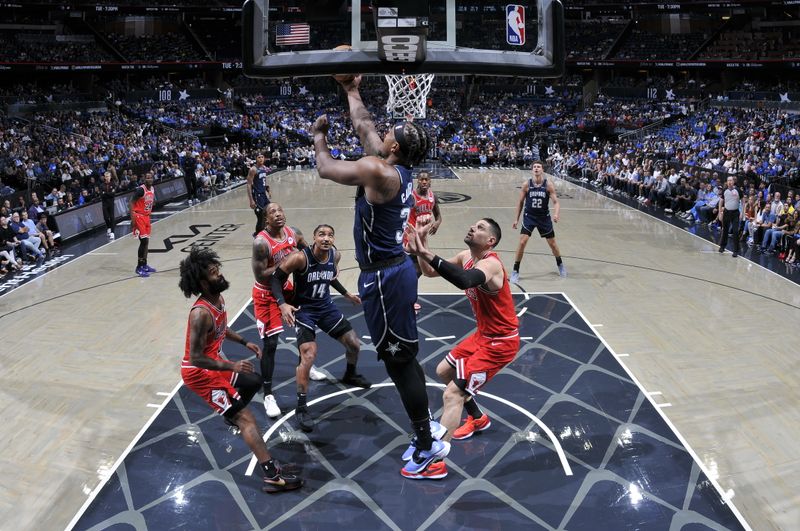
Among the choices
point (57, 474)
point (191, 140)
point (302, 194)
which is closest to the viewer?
point (57, 474)

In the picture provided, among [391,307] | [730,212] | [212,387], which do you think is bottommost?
[212,387]

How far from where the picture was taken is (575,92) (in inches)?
1732

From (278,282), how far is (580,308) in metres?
4.82

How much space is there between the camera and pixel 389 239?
4441 millimetres

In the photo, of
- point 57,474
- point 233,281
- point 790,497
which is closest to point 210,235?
point 233,281

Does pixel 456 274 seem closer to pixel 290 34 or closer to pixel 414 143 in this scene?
pixel 414 143

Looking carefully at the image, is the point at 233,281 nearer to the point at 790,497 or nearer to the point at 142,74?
the point at 790,497

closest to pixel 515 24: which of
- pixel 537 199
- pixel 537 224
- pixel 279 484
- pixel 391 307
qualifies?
pixel 391 307

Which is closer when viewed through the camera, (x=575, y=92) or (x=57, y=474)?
(x=57, y=474)

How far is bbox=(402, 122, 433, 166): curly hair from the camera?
425 centimetres

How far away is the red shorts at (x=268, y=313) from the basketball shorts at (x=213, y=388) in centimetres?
143

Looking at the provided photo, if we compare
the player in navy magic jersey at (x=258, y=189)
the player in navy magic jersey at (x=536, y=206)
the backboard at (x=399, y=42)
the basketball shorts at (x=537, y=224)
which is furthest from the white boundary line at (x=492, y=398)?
the player in navy magic jersey at (x=258, y=189)

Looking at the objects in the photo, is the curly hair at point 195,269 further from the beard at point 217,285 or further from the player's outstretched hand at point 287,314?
the player's outstretched hand at point 287,314

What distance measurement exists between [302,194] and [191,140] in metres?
12.1
